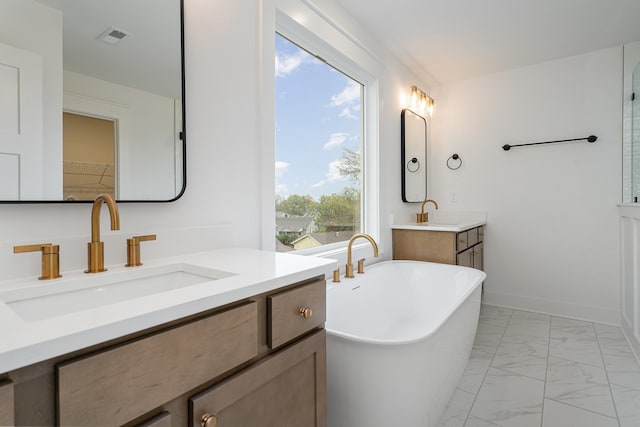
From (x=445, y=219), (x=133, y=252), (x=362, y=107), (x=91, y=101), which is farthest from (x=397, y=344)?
(x=445, y=219)

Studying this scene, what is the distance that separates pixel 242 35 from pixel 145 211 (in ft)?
3.09

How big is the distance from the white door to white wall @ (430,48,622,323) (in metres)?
3.43

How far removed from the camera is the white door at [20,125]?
90cm

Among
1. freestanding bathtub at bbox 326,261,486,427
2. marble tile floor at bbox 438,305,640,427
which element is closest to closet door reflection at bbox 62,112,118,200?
freestanding bathtub at bbox 326,261,486,427

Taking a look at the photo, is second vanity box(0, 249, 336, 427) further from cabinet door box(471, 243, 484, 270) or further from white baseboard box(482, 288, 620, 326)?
white baseboard box(482, 288, 620, 326)

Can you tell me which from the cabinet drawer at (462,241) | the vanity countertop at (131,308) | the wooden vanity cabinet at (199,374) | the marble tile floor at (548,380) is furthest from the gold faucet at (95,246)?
the cabinet drawer at (462,241)

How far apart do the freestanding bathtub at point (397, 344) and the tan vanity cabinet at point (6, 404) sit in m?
0.99

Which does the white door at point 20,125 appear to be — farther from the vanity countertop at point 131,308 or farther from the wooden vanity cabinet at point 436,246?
the wooden vanity cabinet at point 436,246

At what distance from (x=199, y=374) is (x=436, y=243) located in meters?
2.37

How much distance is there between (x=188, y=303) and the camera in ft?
2.24

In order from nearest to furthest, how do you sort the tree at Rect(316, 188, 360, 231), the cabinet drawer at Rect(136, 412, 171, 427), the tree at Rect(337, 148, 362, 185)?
the cabinet drawer at Rect(136, 412, 171, 427)
the tree at Rect(316, 188, 360, 231)
the tree at Rect(337, 148, 362, 185)

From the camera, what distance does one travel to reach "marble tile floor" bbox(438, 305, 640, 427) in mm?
1644

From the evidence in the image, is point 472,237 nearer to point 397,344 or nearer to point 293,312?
point 397,344

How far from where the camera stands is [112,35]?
3.76ft
